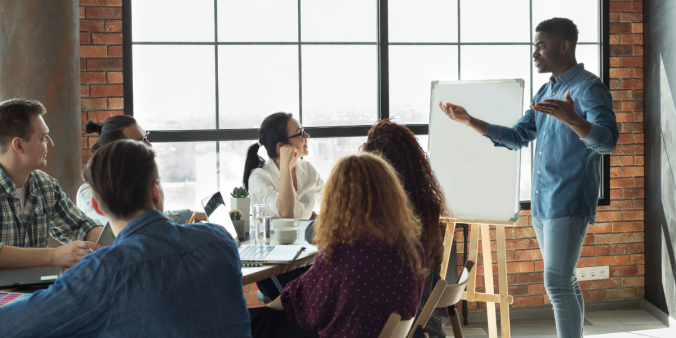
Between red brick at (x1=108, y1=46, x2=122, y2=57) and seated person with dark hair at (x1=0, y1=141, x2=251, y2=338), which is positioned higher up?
A: red brick at (x1=108, y1=46, x2=122, y2=57)

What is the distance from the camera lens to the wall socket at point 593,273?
3590 mm

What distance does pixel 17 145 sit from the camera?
177 centimetres

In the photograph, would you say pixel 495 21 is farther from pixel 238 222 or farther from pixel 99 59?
pixel 99 59

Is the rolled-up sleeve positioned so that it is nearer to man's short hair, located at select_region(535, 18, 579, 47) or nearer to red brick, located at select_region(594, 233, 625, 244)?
man's short hair, located at select_region(535, 18, 579, 47)

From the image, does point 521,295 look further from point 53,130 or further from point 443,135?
point 53,130

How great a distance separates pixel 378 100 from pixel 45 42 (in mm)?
1989

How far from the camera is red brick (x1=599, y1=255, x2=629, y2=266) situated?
11.9 ft

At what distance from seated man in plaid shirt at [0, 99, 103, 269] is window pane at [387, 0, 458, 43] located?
233cm

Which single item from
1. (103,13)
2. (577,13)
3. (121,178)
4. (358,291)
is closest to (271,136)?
(103,13)

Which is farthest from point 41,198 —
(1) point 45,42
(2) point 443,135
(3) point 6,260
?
(2) point 443,135

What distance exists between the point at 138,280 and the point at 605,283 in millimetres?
3554

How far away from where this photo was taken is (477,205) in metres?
2.97

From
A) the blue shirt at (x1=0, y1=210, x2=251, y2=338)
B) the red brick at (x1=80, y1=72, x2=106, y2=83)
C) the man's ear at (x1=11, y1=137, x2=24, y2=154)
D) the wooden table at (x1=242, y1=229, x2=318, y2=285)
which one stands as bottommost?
the wooden table at (x1=242, y1=229, x2=318, y2=285)

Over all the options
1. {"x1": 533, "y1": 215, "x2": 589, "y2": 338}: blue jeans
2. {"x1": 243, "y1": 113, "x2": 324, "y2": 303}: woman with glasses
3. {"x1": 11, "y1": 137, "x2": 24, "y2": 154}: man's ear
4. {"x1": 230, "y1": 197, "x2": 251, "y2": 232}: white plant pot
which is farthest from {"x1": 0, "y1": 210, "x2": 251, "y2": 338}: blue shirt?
{"x1": 533, "y1": 215, "x2": 589, "y2": 338}: blue jeans
